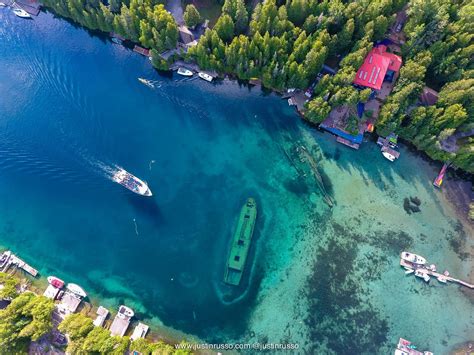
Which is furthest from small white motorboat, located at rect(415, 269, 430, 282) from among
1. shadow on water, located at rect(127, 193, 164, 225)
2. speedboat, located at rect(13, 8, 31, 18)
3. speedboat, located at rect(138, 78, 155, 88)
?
speedboat, located at rect(13, 8, 31, 18)

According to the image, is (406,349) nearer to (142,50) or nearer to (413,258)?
(413,258)

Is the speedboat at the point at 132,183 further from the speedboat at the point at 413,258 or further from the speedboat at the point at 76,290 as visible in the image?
the speedboat at the point at 413,258

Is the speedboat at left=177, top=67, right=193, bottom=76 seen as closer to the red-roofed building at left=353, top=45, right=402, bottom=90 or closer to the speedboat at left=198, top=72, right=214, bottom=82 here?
the speedboat at left=198, top=72, right=214, bottom=82

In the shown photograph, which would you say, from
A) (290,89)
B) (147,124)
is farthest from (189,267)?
(290,89)

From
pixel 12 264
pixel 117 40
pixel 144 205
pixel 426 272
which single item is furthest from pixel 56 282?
pixel 426 272

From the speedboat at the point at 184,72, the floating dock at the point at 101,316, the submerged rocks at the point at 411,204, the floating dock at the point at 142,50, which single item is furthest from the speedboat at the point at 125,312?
the submerged rocks at the point at 411,204

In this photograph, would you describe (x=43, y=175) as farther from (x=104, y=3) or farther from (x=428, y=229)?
(x=428, y=229)
